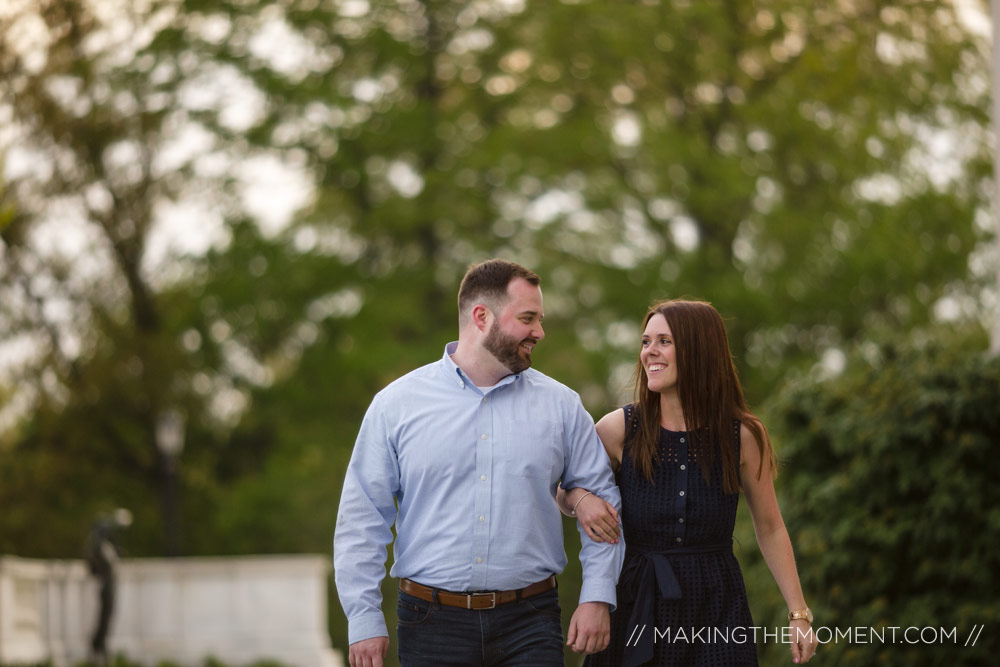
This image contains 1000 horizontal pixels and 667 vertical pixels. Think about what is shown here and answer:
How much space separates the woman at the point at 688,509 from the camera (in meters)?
4.32

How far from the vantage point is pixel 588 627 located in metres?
4.14

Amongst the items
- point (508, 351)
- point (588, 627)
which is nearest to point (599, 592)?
point (588, 627)

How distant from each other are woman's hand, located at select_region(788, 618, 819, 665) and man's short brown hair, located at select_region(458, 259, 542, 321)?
55.2 inches

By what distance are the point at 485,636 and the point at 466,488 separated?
467mm

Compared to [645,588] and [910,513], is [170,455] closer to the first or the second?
[910,513]

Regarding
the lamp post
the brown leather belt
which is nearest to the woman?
the brown leather belt

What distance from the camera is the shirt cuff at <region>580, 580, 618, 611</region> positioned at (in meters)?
4.17

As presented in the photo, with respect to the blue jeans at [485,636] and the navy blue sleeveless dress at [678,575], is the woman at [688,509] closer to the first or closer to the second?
the navy blue sleeveless dress at [678,575]

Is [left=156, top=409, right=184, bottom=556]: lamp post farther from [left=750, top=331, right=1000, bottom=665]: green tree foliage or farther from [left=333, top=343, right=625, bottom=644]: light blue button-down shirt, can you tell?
[left=333, top=343, right=625, bottom=644]: light blue button-down shirt

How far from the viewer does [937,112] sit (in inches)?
772

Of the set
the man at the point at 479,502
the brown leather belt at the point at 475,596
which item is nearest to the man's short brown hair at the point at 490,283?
the man at the point at 479,502

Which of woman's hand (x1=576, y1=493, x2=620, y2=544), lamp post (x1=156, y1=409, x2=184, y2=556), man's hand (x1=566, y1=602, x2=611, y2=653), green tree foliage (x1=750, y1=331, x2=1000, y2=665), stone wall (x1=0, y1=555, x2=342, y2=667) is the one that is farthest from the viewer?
lamp post (x1=156, y1=409, x2=184, y2=556)

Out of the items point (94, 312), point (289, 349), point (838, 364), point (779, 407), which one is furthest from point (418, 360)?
point (779, 407)

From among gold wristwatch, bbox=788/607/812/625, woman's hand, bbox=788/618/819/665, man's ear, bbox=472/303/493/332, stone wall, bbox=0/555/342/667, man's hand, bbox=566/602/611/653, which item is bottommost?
stone wall, bbox=0/555/342/667
